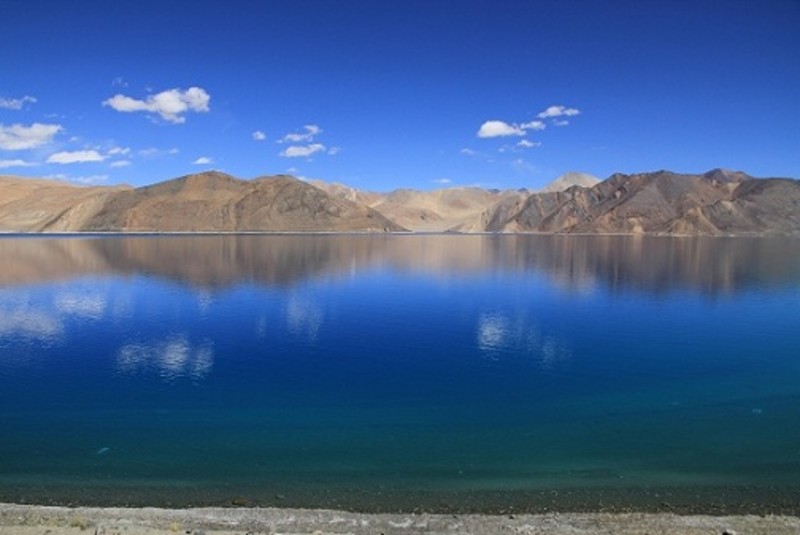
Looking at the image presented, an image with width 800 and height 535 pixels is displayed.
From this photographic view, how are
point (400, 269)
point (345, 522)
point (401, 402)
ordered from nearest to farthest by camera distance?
point (345, 522), point (401, 402), point (400, 269)

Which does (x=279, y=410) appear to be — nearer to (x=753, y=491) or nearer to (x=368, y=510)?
(x=368, y=510)

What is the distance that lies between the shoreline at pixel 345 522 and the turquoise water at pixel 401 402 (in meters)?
0.94

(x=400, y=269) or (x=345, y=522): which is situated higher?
(x=400, y=269)

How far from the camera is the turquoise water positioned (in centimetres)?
1405

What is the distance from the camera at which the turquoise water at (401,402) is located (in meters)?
14.0

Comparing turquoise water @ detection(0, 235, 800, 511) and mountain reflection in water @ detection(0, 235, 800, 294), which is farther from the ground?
mountain reflection in water @ detection(0, 235, 800, 294)

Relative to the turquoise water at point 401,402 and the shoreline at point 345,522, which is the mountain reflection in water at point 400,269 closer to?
the turquoise water at point 401,402

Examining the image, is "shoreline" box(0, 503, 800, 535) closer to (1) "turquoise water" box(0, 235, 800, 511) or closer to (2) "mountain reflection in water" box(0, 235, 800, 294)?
(1) "turquoise water" box(0, 235, 800, 511)

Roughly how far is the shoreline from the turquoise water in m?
0.94

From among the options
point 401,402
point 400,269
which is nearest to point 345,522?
point 401,402

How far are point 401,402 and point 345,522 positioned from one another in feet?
27.6

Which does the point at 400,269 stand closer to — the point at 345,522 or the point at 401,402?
the point at 401,402

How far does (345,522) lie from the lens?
1182cm

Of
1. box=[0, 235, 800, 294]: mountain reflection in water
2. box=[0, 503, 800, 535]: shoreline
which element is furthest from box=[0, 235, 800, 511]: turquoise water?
box=[0, 235, 800, 294]: mountain reflection in water
